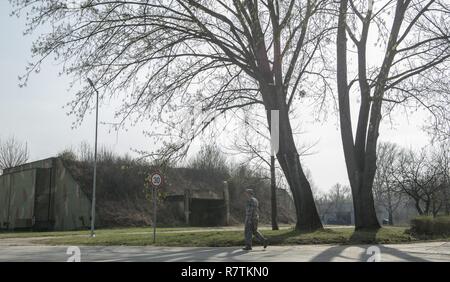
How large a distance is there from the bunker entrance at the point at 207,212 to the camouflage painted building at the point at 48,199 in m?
12.8

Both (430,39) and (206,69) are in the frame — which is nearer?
(430,39)

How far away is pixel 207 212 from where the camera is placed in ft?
206

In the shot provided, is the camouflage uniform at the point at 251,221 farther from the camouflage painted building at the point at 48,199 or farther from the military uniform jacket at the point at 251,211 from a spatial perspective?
the camouflage painted building at the point at 48,199

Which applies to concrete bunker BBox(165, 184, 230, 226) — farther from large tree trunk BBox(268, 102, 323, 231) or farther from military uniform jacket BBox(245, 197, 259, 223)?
military uniform jacket BBox(245, 197, 259, 223)

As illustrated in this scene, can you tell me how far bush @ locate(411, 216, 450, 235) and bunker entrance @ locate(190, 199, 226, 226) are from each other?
4097 cm

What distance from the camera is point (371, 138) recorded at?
23.0m

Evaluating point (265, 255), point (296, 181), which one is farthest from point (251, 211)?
point (296, 181)

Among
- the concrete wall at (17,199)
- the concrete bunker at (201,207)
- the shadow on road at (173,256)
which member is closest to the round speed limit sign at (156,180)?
the shadow on road at (173,256)

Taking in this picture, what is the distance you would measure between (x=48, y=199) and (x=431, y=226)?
1806 inches

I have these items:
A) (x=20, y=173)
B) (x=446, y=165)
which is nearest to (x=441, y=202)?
(x=446, y=165)

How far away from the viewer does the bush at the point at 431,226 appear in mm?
21500

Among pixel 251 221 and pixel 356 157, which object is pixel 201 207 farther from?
pixel 251 221

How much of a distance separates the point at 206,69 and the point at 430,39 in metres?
9.77
